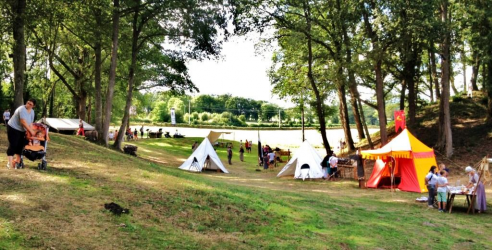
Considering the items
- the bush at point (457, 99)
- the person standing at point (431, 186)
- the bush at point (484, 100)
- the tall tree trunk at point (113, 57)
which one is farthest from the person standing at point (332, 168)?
the bush at point (457, 99)

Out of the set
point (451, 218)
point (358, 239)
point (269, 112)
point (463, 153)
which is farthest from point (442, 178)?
point (269, 112)

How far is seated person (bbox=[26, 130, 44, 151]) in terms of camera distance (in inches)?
327

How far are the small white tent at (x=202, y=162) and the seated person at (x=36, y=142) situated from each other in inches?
555

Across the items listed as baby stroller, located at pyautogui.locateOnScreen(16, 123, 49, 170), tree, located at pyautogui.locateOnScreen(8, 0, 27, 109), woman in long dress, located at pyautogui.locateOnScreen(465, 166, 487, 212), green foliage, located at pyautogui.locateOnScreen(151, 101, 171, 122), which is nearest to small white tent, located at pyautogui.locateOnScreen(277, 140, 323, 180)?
woman in long dress, located at pyautogui.locateOnScreen(465, 166, 487, 212)

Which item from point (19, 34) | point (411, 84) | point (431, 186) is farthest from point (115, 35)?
point (411, 84)

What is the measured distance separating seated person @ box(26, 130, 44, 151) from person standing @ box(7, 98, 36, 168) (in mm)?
122

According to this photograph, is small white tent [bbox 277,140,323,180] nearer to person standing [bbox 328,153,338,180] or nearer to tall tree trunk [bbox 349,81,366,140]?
person standing [bbox 328,153,338,180]

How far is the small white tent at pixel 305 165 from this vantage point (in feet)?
67.0

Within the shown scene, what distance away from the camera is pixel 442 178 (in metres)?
11.7

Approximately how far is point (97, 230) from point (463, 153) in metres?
22.6

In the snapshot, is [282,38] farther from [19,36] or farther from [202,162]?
[19,36]

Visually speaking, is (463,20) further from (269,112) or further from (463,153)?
(269,112)

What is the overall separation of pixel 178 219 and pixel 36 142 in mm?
3849

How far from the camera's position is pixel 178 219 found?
7.25 meters
